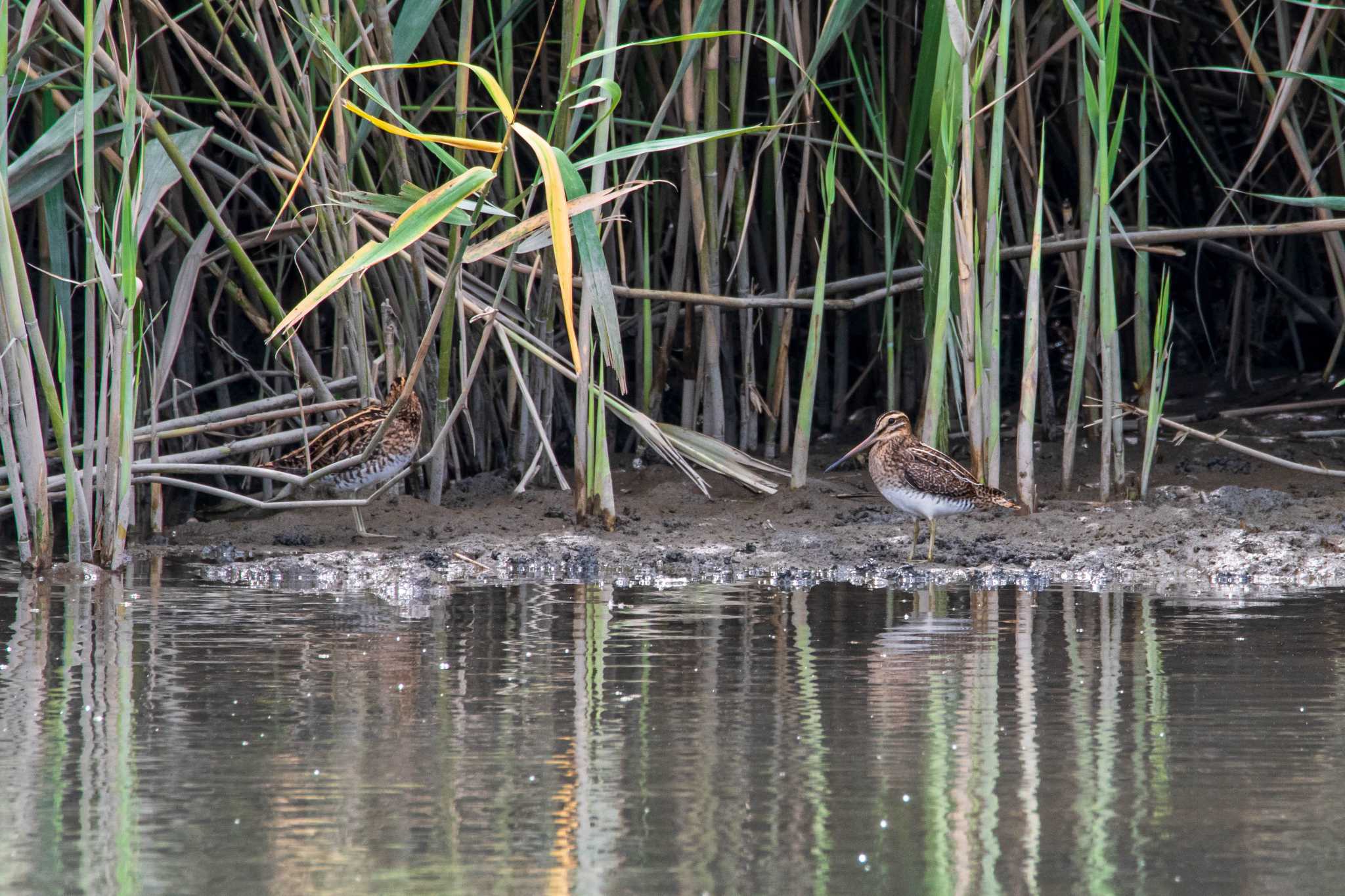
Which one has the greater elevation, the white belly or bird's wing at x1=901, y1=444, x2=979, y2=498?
bird's wing at x1=901, y1=444, x2=979, y2=498

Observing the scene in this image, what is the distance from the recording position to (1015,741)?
3908 mm

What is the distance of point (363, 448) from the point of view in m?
7.18

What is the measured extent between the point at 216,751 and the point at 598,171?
339 cm

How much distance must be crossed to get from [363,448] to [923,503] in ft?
7.56

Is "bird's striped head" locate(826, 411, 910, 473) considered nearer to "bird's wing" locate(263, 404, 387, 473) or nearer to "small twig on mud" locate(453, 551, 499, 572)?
"small twig on mud" locate(453, 551, 499, 572)

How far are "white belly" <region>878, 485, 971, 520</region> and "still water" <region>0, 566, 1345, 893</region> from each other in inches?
46.6

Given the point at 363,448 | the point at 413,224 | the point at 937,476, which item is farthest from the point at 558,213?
the point at 937,476

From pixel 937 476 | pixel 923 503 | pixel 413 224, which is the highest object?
pixel 413 224

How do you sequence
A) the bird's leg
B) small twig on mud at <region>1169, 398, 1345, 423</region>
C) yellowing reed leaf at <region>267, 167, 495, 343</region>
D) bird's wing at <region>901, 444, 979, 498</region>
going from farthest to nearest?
small twig on mud at <region>1169, 398, 1345, 423</region>, the bird's leg, bird's wing at <region>901, 444, 979, 498</region>, yellowing reed leaf at <region>267, 167, 495, 343</region>

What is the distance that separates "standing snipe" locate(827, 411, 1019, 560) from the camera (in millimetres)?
7105

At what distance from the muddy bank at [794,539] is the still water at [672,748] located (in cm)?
77

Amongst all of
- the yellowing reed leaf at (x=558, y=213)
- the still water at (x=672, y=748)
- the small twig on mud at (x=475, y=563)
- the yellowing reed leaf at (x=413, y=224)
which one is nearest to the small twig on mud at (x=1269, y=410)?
the still water at (x=672, y=748)

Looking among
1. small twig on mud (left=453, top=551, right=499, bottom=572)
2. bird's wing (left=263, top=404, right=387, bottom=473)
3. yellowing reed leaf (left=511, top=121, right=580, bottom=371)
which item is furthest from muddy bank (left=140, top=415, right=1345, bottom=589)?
yellowing reed leaf (left=511, top=121, right=580, bottom=371)

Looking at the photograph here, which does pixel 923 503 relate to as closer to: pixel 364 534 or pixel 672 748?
pixel 364 534
